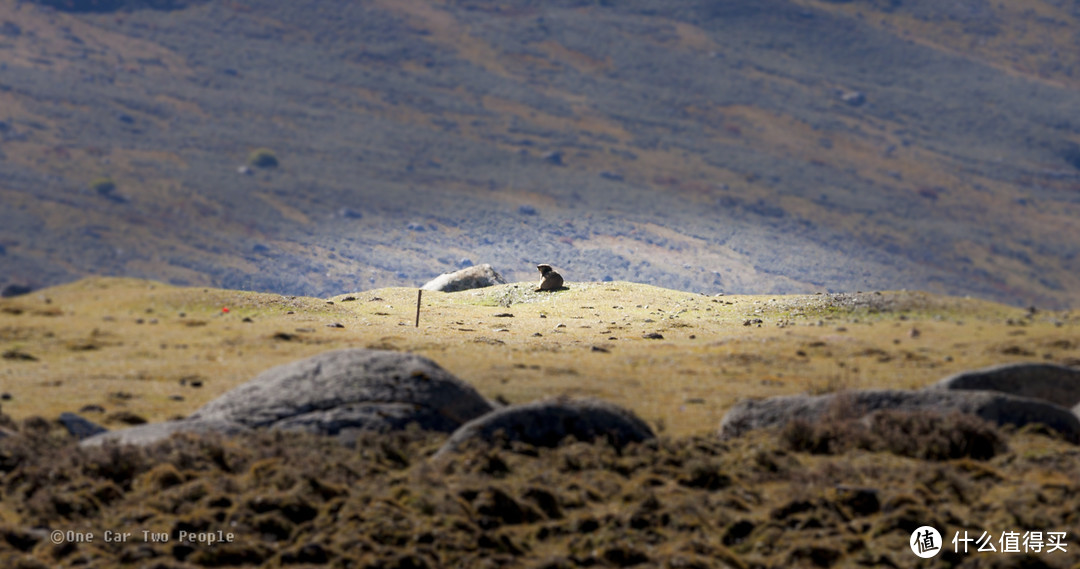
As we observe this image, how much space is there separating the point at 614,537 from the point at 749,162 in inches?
4810

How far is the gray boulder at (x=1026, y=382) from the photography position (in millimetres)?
20891

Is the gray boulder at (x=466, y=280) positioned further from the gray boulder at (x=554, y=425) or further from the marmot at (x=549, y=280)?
the gray boulder at (x=554, y=425)

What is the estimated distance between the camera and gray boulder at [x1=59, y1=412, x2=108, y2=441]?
19484 millimetres

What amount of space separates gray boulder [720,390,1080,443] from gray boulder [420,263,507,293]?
926 inches

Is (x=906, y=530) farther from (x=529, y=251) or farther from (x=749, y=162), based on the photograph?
(x=749, y=162)

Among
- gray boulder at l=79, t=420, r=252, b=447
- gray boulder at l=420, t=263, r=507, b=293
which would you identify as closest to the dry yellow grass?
gray boulder at l=79, t=420, r=252, b=447

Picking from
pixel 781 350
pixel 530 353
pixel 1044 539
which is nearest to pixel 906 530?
pixel 1044 539

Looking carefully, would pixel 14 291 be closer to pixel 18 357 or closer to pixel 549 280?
pixel 18 357

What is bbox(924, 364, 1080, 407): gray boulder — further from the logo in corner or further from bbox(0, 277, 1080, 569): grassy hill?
the logo in corner

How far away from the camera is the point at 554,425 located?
→ 19.5 meters

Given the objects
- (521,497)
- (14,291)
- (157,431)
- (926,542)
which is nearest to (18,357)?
(14,291)

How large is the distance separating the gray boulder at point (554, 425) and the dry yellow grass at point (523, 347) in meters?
1.11

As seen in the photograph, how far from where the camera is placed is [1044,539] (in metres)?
16.6

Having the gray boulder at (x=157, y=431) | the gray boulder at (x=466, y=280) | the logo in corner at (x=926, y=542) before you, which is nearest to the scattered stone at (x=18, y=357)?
the gray boulder at (x=157, y=431)
